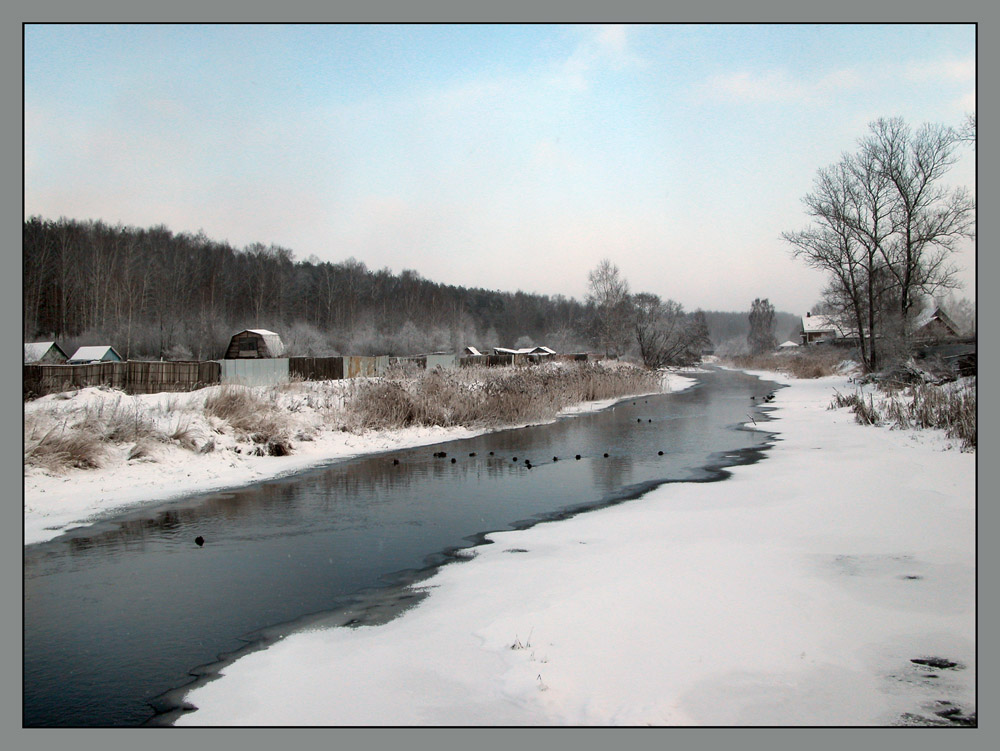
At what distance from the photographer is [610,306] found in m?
59.1

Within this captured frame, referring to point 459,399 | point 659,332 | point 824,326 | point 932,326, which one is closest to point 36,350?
point 459,399

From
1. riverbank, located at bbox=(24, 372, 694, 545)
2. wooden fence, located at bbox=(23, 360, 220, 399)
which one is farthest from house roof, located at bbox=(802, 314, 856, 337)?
wooden fence, located at bbox=(23, 360, 220, 399)

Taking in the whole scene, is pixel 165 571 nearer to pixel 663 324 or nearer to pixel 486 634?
pixel 486 634

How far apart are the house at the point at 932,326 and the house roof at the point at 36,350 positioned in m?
16.7

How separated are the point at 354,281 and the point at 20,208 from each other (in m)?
82.6

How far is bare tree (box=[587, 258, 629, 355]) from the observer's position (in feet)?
188

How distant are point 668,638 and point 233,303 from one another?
6486cm

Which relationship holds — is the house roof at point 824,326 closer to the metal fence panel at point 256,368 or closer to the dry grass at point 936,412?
the dry grass at point 936,412

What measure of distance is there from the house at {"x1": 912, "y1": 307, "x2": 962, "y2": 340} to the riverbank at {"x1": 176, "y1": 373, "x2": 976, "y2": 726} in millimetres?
9336

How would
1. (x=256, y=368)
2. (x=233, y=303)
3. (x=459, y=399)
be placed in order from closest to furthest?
(x=459, y=399), (x=256, y=368), (x=233, y=303)

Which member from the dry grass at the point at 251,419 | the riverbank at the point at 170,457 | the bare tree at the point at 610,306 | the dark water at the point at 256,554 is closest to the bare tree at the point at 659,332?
the bare tree at the point at 610,306

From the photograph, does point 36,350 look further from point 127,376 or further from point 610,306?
point 610,306

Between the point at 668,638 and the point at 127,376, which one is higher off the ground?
the point at 127,376

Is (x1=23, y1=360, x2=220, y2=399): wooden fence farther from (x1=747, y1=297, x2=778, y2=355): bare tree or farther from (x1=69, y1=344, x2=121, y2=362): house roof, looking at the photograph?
(x1=747, y1=297, x2=778, y2=355): bare tree
